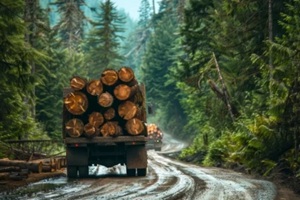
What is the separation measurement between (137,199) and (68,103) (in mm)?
6023

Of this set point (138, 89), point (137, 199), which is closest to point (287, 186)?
point (137, 199)

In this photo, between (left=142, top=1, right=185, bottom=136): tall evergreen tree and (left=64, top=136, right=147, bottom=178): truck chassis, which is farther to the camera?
(left=142, top=1, right=185, bottom=136): tall evergreen tree

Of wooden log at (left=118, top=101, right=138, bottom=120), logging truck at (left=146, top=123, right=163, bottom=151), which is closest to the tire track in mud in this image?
wooden log at (left=118, top=101, right=138, bottom=120)

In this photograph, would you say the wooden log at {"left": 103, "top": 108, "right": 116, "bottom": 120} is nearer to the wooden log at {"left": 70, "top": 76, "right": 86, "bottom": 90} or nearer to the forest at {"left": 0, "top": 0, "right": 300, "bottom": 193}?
the wooden log at {"left": 70, "top": 76, "right": 86, "bottom": 90}

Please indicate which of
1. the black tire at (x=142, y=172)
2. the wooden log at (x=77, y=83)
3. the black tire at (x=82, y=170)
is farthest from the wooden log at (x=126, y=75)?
the black tire at (x=82, y=170)

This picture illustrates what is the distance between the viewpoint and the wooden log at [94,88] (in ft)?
46.4

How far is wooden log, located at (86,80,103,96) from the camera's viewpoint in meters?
14.1

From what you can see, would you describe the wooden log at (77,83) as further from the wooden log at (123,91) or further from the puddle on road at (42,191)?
the puddle on road at (42,191)

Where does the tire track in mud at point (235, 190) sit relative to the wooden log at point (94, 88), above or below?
below

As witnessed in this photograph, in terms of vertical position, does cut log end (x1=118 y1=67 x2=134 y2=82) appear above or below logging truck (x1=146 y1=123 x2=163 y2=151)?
above

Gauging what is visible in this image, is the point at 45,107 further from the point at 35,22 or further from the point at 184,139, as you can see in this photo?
the point at 184,139

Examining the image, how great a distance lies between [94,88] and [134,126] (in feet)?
5.60

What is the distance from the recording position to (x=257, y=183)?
39.1ft

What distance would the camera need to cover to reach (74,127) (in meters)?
14.0
